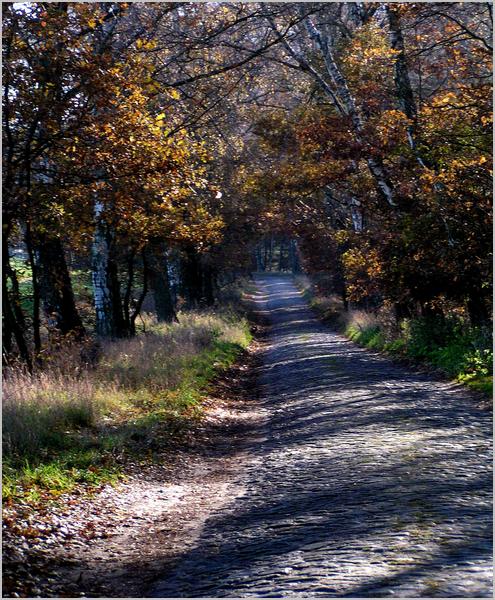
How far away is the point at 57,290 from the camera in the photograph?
18.0 meters

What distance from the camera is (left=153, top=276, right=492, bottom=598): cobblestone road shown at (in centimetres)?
625

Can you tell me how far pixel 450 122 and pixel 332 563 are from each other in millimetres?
12274

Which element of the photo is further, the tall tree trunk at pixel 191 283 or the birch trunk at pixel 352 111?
the tall tree trunk at pixel 191 283

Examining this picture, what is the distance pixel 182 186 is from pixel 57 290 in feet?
17.5

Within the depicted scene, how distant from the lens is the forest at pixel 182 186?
39.3 ft

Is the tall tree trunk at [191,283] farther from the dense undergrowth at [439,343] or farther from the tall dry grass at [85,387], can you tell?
the tall dry grass at [85,387]

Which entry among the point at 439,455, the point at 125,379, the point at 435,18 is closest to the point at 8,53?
the point at 125,379

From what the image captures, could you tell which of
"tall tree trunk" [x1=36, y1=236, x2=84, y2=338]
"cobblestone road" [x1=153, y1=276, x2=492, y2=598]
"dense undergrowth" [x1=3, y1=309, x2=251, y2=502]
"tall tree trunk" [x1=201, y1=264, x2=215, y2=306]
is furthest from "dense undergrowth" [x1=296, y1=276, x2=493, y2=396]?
"tall tree trunk" [x1=201, y1=264, x2=215, y2=306]

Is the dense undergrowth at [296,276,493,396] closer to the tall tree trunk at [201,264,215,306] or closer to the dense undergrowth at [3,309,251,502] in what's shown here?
the dense undergrowth at [3,309,251,502]

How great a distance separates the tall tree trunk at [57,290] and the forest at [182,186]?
4cm

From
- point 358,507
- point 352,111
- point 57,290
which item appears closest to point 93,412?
point 358,507

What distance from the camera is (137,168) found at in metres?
12.2

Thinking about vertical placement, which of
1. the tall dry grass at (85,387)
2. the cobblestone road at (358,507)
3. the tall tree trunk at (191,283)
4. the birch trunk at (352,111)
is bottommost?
the cobblestone road at (358,507)

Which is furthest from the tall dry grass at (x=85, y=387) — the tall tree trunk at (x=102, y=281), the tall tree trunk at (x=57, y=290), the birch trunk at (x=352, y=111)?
the birch trunk at (x=352, y=111)
